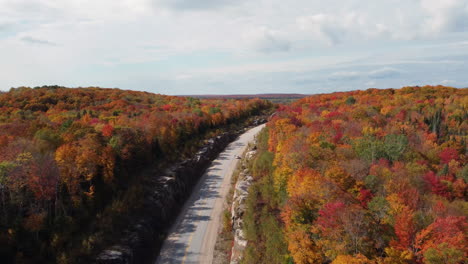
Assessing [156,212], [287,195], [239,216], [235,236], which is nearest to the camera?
[287,195]

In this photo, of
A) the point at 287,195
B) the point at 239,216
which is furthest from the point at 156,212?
the point at 287,195

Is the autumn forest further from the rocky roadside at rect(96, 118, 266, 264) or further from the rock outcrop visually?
the rocky roadside at rect(96, 118, 266, 264)

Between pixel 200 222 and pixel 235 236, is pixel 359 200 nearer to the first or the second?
pixel 235 236

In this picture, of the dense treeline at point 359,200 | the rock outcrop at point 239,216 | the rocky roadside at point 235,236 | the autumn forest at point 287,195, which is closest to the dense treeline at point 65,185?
the autumn forest at point 287,195

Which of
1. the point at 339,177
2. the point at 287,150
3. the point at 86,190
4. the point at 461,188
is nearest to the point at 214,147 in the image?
the point at 287,150

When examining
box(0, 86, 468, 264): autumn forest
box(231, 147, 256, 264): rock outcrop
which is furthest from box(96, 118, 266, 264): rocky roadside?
box(231, 147, 256, 264): rock outcrop

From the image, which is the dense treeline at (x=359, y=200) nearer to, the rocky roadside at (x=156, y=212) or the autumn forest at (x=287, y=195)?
the autumn forest at (x=287, y=195)
